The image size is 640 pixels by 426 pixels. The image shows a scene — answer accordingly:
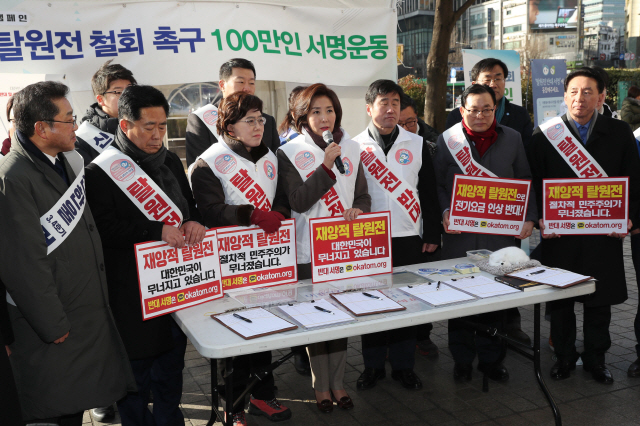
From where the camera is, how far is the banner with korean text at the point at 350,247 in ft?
9.94

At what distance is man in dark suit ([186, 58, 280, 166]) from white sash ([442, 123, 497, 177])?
123 cm

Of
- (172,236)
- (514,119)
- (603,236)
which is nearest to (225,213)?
(172,236)

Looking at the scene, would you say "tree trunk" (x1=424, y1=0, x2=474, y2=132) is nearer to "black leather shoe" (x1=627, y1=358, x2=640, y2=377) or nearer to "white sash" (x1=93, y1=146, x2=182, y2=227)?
"black leather shoe" (x1=627, y1=358, x2=640, y2=377)

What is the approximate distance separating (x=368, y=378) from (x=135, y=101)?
230 cm

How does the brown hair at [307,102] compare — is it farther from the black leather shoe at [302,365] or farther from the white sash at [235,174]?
the black leather shoe at [302,365]

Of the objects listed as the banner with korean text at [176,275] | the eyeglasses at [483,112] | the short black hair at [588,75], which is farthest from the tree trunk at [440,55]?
the banner with korean text at [176,275]

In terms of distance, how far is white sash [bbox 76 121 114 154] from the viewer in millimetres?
3549

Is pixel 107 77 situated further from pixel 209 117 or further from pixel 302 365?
pixel 302 365

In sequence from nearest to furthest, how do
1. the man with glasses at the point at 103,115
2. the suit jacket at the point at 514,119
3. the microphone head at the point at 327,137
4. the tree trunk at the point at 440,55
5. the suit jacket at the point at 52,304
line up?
the suit jacket at the point at 52,304 → the microphone head at the point at 327,137 → the man with glasses at the point at 103,115 → the suit jacket at the point at 514,119 → the tree trunk at the point at 440,55

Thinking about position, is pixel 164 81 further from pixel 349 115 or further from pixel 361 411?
pixel 361 411

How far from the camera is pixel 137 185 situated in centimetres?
270

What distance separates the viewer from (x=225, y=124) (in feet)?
10.1

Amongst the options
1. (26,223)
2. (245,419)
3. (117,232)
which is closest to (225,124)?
(117,232)

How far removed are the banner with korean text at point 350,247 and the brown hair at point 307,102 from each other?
2.07 ft
